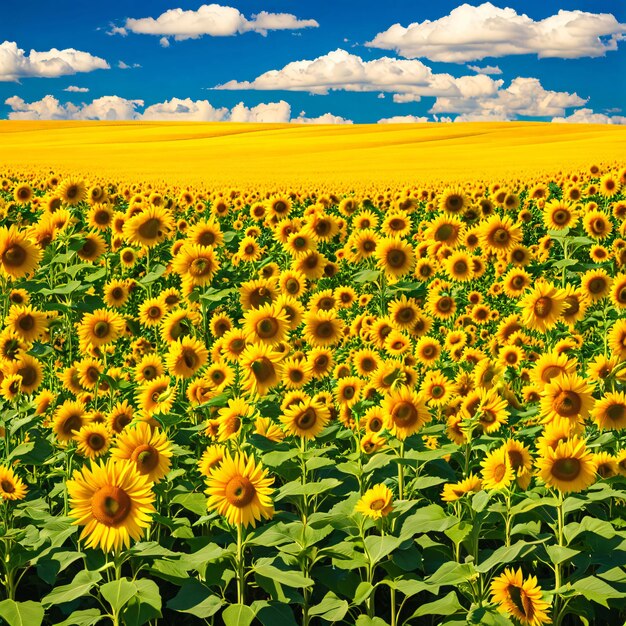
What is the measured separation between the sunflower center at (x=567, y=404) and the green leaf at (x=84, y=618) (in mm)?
2480

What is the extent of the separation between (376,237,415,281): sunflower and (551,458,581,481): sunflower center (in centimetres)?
348


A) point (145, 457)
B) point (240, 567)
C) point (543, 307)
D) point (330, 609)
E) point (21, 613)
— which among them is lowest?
point (330, 609)

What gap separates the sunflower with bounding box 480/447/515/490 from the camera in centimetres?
395

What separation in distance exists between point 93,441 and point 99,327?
2205 mm

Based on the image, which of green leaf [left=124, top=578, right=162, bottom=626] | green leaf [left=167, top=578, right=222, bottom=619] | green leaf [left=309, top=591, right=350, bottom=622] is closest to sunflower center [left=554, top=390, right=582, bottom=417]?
green leaf [left=309, top=591, right=350, bottom=622]

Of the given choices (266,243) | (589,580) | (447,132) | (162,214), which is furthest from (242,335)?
(447,132)

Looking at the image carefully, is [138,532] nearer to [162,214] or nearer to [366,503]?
[366,503]

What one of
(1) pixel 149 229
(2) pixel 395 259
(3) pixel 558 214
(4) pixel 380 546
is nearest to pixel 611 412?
(4) pixel 380 546

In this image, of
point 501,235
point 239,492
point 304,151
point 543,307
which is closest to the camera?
point 239,492

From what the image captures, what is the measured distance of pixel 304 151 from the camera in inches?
2258

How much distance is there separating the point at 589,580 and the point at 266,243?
1291cm

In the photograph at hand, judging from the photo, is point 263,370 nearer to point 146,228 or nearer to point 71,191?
point 146,228

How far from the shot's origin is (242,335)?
16.9 ft

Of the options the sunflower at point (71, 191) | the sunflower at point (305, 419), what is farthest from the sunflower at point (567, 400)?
the sunflower at point (71, 191)
